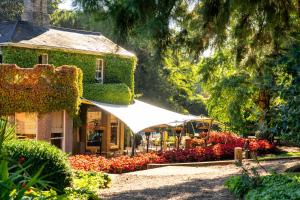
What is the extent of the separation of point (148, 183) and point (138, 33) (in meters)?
4.23

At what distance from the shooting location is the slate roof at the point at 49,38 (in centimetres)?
2270

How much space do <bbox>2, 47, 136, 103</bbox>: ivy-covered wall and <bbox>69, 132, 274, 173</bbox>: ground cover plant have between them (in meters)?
5.28

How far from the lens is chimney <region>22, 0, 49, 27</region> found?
88.0ft

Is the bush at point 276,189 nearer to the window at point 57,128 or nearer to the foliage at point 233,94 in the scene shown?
the foliage at point 233,94

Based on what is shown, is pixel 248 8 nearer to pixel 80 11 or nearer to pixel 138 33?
pixel 138 33

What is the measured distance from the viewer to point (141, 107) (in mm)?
25812

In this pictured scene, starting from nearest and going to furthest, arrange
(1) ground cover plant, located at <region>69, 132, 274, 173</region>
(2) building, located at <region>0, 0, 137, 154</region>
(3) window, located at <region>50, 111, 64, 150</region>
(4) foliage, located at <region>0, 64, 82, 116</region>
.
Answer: (1) ground cover plant, located at <region>69, 132, 274, 173</region> → (4) foliage, located at <region>0, 64, 82, 116</region> → (2) building, located at <region>0, 0, 137, 154</region> → (3) window, located at <region>50, 111, 64, 150</region>

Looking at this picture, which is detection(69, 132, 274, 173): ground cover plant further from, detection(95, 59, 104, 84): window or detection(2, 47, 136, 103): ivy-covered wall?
detection(95, 59, 104, 84): window

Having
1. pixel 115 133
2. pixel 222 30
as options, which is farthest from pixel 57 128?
pixel 222 30

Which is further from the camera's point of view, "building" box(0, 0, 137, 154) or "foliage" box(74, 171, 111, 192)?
"building" box(0, 0, 137, 154)

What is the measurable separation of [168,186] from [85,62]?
15.1m

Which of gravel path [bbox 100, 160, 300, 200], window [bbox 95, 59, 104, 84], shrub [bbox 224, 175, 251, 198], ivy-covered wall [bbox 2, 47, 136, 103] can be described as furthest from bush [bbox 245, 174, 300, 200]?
window [bbox 95, 59, 104, 84]

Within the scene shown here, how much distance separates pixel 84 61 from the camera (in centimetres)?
2536

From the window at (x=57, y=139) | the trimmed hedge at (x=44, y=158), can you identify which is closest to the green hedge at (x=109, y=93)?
the window at (x=57, y=139)
